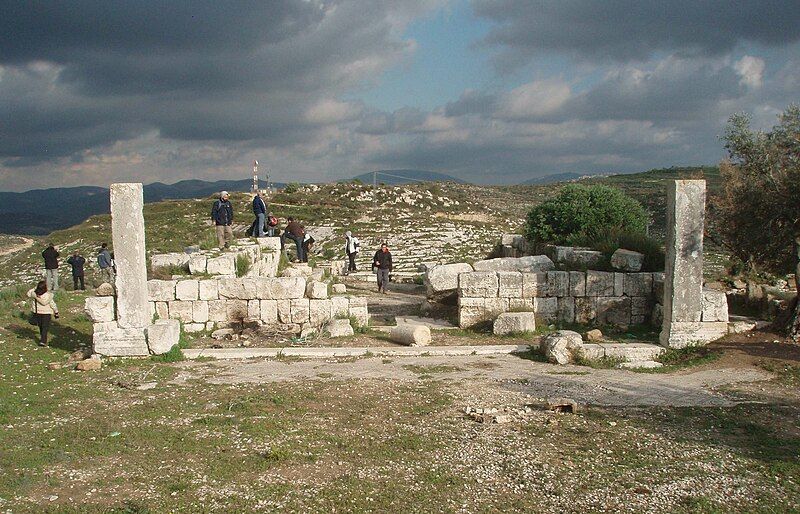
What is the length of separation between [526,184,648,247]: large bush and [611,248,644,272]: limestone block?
3069 mm

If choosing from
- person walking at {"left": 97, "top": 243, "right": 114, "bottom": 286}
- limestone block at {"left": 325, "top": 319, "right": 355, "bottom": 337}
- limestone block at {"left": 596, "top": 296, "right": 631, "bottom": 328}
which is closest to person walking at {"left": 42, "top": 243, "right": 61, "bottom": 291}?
person walking at {"left": 97, "top": 243, "right": 114, "bottom": 286}

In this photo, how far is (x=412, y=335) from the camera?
1200 centimetres

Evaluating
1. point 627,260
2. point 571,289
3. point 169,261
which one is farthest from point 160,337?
point 627,260

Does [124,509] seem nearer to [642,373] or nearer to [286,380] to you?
[286,380]

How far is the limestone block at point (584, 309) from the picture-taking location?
13391 mm

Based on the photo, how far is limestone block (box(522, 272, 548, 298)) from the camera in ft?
44.0

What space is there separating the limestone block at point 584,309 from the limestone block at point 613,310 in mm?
149

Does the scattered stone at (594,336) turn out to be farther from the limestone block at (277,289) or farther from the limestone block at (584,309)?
Result: the limestone block at (277,289)

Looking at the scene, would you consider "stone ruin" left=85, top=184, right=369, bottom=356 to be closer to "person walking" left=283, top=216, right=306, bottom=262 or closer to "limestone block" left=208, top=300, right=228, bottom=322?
"limestone block" left=208, top=300, right=228, bottom=322

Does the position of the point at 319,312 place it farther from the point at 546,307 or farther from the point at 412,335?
the point at 546,307

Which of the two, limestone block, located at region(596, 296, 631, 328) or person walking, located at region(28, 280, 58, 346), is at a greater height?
person walking, located at region(28, 280, 58, 346)

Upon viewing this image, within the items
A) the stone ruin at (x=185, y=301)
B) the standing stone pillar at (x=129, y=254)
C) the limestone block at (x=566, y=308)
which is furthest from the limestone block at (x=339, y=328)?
the limestone block at (x=566, y=308)

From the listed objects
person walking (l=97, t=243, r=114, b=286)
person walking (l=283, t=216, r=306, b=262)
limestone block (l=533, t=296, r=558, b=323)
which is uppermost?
person walking (l=283, t=216, r=306, b=262)

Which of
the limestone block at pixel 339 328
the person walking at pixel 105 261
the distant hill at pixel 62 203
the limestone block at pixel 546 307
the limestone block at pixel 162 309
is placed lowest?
the limestone block at pixel 339 328
